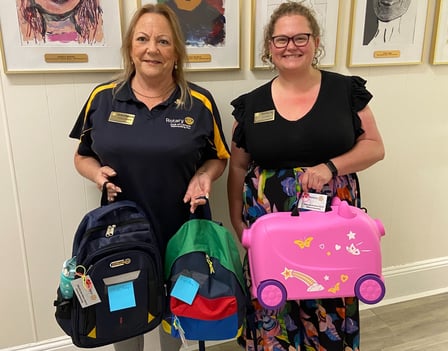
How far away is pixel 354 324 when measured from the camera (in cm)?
167

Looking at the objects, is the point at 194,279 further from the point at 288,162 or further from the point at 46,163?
the point at 46,163

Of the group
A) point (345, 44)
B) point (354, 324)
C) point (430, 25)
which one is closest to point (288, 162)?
point (354, 324)

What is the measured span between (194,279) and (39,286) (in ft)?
3.06

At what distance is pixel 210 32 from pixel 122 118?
1.95 ft

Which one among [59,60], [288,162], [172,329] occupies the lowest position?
[172,329]

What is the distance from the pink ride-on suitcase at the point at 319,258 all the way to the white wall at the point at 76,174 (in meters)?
0.72

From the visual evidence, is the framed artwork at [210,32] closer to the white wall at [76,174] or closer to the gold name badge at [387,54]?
the white wall at [76,174]

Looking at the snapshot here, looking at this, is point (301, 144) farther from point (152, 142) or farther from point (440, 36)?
point (440, 36)

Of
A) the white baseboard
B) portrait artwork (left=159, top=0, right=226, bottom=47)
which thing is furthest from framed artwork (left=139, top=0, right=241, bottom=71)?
the white baseboard

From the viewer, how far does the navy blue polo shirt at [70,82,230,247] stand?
4.76ft

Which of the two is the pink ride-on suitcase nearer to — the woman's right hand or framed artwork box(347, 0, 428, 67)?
the woman's right hand

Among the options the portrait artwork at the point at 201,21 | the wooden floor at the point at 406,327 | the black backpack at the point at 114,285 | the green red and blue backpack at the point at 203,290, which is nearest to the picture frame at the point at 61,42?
the portrait artwork at the point at 201,21

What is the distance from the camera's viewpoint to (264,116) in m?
1.58

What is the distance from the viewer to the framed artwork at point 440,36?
210 centimetres
